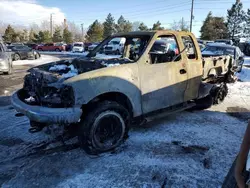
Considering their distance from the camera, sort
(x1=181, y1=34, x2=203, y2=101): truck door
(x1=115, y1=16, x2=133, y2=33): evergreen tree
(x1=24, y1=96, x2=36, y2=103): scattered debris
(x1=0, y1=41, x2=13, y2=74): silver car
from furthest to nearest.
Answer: (x1=115, y1=16, x2=133, y2=33): evergreen tree < (x1=0, y1=41, x2=13, y2=74): silver car < (x1=181, y1=34, x2=203, y2=101): truck door < (x1=24, y1=96, x2=36, y2=103): scattered debris

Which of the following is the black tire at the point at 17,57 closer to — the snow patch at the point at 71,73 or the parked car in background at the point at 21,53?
the parked car in background at the point at 21,53

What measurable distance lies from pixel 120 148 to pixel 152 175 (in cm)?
99

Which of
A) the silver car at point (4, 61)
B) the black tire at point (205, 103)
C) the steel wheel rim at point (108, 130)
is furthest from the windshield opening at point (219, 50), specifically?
the steel wheel rim at point (108, 130)

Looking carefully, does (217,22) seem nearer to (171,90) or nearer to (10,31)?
(10,31)

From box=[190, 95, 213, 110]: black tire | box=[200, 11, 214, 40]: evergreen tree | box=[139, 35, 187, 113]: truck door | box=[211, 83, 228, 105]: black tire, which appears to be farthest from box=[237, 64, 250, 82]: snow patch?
box=[200, 11, 214, 40]: evergreen tree

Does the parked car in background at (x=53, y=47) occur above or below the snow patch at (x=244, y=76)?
above

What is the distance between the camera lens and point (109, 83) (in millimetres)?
4090

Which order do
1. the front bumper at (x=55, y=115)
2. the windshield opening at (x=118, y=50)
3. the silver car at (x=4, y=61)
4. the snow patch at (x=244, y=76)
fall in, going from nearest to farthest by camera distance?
the front bumper at (x=55, y=115)
the windshield opening at (x=118, y=50)
the silver car at (x=4, y=61)
the snow patch at (x=244, y=76)

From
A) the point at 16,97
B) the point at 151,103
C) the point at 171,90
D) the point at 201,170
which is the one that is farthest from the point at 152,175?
the point at 16,97

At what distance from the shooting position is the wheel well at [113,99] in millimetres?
4148

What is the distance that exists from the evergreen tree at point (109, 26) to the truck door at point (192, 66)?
207 ft

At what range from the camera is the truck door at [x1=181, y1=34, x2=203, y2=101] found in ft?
18.0

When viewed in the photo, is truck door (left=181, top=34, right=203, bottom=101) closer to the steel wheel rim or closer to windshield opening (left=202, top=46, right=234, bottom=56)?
the steel wheel rim

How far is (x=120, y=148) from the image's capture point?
14.5 ft
